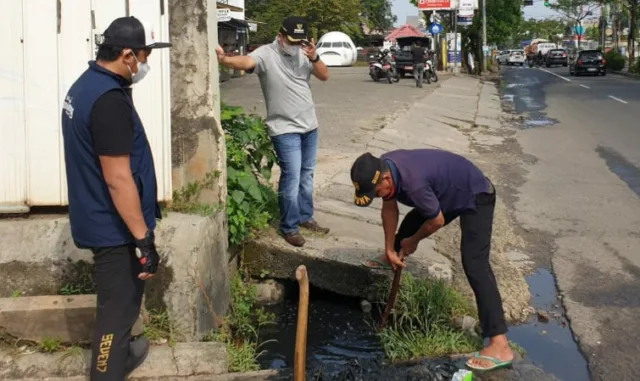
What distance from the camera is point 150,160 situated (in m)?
3.40

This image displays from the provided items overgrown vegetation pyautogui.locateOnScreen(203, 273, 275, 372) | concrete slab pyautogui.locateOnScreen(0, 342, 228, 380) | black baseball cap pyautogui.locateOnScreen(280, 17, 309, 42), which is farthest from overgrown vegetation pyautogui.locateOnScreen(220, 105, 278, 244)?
concrete slab pyautogui.locateOnScreen(0, 342, 228, 380)

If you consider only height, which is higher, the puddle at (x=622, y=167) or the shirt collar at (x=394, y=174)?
the shirt collar at (x=394, y=174)

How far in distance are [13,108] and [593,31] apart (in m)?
94.7

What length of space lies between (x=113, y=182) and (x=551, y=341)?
295cm

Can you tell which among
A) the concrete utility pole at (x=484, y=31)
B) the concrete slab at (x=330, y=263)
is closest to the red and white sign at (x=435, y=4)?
the concrete utility pole at (x=484, y=31)

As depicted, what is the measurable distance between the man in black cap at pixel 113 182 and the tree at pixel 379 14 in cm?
6422

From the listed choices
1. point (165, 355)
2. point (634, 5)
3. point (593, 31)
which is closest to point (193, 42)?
point (165, 355)

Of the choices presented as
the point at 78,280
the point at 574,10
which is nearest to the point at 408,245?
the point at 78,280

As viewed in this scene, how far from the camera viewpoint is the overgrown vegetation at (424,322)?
4.38 meters

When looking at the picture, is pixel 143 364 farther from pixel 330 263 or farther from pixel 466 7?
pixel 466 7

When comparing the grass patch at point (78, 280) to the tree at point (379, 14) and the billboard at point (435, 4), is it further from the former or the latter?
the tree at point (379, 14)

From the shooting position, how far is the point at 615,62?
4459cm

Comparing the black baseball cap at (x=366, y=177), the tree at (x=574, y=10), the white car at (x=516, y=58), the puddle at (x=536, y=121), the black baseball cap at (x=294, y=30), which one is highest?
the tree at (x=574, y=10)

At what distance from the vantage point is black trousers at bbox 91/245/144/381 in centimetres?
336
